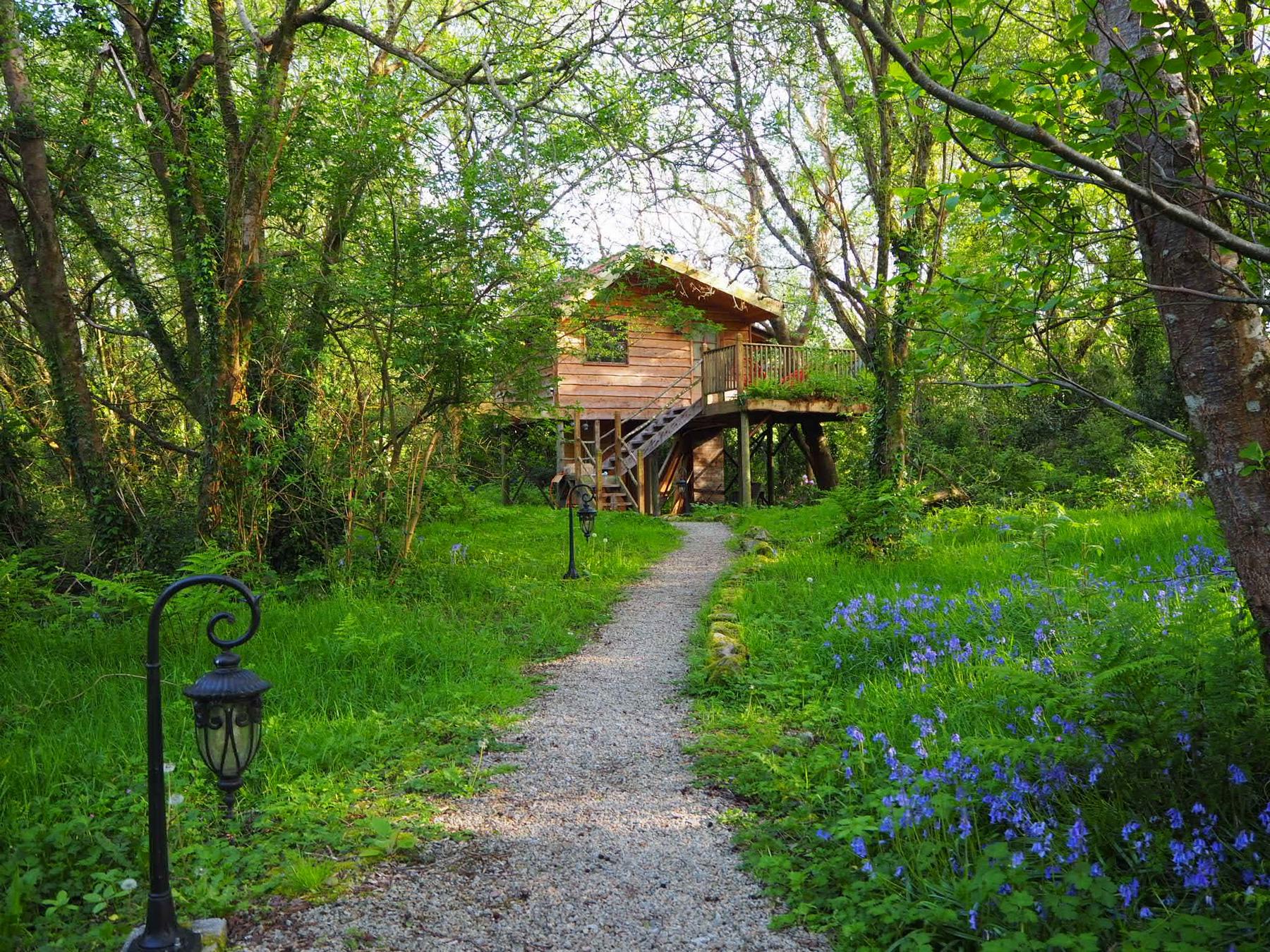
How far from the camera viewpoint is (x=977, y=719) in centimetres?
373

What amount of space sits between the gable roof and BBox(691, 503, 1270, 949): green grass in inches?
236

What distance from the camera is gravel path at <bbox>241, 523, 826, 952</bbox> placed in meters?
2.68

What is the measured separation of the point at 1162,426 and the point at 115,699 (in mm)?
5202

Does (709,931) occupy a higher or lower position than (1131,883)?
A: lower

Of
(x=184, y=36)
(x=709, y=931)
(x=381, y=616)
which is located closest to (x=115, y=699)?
(x=381, y=616)

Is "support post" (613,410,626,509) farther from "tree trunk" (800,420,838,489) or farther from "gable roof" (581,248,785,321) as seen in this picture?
"tree trunk" (800,420,838,489)

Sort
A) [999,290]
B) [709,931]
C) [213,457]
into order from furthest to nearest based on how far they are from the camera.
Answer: [213,457] < [999,290] < [709,931]

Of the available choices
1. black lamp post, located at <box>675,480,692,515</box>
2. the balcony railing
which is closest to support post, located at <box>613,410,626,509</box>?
the balcony railing

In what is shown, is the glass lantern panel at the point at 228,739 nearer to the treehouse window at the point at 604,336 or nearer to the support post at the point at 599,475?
the treehouse window at the point at 604,336

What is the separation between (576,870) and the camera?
314cm

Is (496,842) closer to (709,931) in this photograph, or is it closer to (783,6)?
(709,931)

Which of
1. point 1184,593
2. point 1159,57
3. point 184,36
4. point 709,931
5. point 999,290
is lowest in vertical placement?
point 709,931

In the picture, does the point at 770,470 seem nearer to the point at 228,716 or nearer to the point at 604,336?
the point at 604,336

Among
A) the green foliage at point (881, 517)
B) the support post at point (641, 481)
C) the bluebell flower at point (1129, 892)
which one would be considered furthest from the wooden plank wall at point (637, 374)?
the bluebell flower at point (1129, 892)
